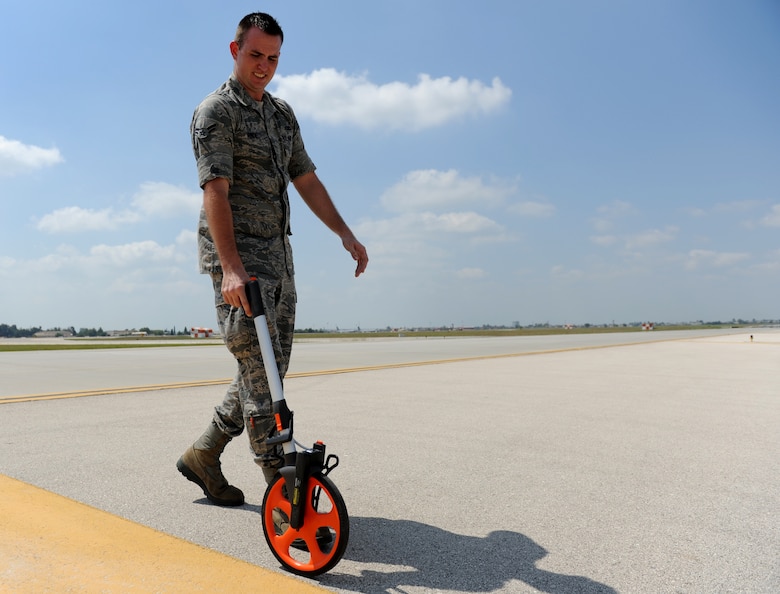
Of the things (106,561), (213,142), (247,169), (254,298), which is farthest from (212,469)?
(213,142)

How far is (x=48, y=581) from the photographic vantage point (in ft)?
6.64

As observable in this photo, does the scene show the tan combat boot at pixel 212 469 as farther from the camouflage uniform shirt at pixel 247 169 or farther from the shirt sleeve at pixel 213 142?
the shirt sleeve at pixel 213 142

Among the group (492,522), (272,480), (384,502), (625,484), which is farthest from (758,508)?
(272,480)

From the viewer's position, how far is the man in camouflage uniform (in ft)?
7.98

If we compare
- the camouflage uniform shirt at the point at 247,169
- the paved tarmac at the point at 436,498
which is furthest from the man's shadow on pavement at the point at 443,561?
the camouflage uniform shirt at the point at 247,169

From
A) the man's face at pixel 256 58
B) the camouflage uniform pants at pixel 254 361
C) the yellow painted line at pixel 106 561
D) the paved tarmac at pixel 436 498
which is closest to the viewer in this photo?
the yellow painted line at pixel 106 561

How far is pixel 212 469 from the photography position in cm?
298

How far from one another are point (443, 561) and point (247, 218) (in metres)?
1.63

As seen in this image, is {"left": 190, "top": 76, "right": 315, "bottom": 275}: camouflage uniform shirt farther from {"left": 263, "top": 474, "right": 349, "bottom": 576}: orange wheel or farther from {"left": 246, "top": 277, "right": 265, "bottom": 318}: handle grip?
{"left": 263, "top": 474, "right": 349, "bottom": 576}: orange wheel

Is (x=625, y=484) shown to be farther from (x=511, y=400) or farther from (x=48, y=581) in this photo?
(x=511, y=400)

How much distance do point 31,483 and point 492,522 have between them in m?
2.48

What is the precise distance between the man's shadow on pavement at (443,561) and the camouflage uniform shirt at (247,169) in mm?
1242

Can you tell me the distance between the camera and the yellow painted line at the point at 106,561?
2.01m

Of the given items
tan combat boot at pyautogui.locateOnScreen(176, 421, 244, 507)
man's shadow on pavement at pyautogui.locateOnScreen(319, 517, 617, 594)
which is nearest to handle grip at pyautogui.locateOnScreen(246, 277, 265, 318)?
tan combat boot at pyautogui.locateOnScreen(176, 421, 244, 507)
